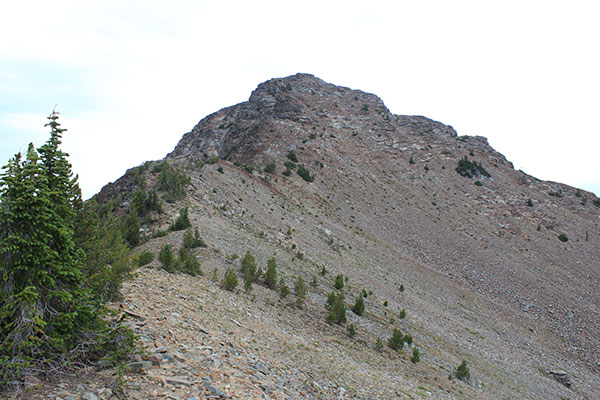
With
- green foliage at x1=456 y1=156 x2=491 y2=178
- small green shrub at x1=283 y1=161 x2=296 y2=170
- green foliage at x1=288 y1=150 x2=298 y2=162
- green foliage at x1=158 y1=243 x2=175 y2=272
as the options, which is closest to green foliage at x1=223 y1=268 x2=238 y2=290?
green foliage at x1=158 y1=243 x2=175 y2=272

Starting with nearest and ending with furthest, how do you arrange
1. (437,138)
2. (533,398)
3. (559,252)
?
1. (533,398)
2. (559,252)
3. (437,138)

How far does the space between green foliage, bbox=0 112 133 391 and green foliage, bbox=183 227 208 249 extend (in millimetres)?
8161

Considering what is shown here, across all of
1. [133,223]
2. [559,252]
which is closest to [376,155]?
[559,252]

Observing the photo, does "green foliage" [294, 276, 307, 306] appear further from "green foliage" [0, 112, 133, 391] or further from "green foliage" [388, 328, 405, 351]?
"green foliage" [0, 112, 133, 391]

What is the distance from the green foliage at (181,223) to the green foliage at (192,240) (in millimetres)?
1002

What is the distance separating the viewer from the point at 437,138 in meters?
54.0

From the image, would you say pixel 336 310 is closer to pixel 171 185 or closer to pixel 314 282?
pixel 314 282

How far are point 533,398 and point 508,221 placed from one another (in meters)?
28.4

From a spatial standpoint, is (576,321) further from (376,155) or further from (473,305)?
(376,155)

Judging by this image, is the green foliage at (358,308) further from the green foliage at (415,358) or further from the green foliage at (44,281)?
the green foliage at (44,281)

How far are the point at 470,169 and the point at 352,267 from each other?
108 feet

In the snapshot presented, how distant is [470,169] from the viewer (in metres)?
48.8

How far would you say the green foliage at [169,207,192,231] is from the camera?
53.9ft

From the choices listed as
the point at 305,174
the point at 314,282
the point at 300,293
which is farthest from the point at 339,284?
the point at 305,174
